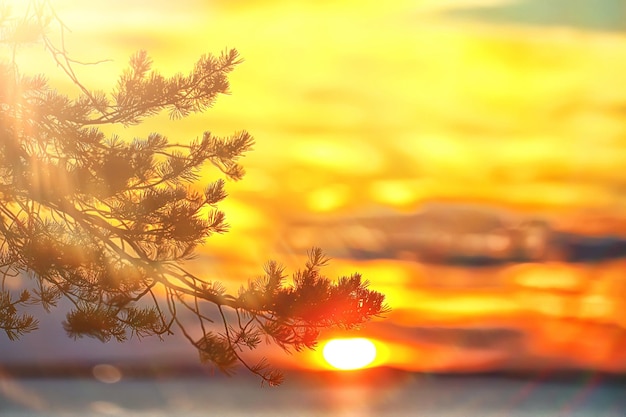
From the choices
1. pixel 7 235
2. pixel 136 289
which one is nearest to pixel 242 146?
pixel 136 289

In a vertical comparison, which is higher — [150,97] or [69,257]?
[150,97]

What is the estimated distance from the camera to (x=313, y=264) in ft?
18.8

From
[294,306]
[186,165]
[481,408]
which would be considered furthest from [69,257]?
[481,408]

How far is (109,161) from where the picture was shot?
613 cm

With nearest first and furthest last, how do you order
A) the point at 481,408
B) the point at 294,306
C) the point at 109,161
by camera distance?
the point at 294,306, the point at 109,161, the point at 481,408

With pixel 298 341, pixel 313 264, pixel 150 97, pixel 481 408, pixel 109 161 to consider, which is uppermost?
pixel 481 408

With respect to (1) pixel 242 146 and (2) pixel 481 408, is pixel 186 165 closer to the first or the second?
(1) pixel 242 146

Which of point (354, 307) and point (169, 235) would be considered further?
point (169, 235)

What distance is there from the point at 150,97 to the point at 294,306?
1776 millimetres

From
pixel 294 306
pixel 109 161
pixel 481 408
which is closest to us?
pixel 294 306

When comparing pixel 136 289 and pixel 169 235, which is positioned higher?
pixel 169 235

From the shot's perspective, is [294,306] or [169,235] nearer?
[294,306]

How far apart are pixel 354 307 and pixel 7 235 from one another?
2333 millimetres

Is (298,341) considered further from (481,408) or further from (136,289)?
(481,408)
